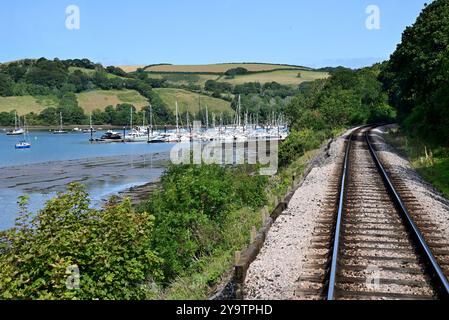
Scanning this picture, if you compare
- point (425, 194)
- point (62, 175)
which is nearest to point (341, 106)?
point (62, 175)

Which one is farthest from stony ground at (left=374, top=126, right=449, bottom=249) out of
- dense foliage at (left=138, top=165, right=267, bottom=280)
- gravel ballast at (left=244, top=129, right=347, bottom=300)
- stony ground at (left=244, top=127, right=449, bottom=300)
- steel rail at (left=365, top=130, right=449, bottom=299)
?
dense foliage at (left=138, top=165, right=267, bottom=280)

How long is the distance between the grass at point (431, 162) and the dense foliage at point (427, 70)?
3.31ft

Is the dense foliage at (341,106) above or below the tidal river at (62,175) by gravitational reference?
above

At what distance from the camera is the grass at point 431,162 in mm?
24397

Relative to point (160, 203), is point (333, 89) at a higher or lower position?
higher

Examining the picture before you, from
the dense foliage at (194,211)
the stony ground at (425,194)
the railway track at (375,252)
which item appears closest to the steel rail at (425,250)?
the railway track at (375,252)

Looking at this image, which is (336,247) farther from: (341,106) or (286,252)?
(341,106)

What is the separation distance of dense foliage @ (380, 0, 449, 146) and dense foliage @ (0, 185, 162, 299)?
85.0ft

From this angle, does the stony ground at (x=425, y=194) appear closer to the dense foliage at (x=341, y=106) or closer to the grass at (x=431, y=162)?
the grass at (x=431, y=162)
